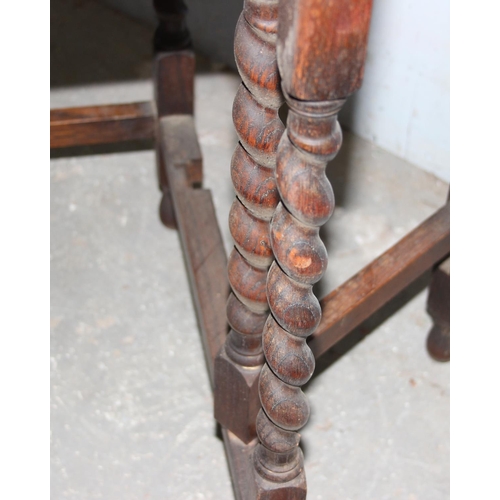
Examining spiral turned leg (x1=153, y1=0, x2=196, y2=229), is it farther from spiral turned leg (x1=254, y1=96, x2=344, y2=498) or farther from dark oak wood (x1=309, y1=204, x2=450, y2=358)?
spiral turned leg (x1=254, y1=96, x2=344, y2=498)

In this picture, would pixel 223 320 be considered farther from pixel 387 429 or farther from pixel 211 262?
pixel 387 429

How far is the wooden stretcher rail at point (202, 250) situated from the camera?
101 centimetres

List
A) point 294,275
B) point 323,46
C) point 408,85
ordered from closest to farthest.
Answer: point 323,46
point 294,275
point 408,85

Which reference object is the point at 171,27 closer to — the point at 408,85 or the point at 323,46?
the point at 408,85

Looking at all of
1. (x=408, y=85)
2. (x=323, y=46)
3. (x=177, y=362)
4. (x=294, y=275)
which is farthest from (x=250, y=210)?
(x=408, y=85)

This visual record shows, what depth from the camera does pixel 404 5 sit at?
5.17 feet

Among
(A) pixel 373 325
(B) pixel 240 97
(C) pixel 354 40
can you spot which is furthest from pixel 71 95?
(C) pixel 354 40

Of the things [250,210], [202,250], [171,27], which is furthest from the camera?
[171,27]

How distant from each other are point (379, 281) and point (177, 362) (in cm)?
40

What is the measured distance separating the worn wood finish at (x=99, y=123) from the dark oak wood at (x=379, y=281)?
1.82 feet

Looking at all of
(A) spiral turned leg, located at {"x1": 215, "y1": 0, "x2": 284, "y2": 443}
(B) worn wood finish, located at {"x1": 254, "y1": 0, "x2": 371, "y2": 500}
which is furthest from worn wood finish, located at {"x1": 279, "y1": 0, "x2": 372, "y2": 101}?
(A) spiral turned leg, located at {"x1": 215, "y1": 0, "x2": 284, "y2": 443}

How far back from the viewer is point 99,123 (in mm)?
1447

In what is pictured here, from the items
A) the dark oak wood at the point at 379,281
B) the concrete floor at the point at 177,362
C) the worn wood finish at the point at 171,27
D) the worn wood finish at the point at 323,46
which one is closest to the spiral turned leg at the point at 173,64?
the worn wood finish at the point at 171,27

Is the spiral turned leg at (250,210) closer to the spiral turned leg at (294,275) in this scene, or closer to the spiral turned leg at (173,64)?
the spiral turned leg at (294,275)
